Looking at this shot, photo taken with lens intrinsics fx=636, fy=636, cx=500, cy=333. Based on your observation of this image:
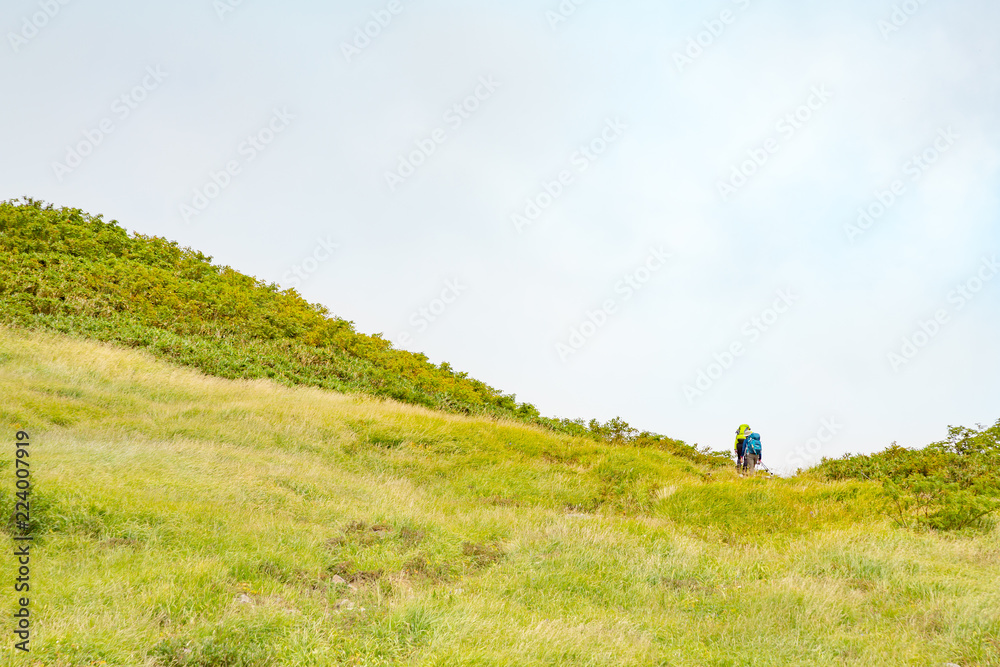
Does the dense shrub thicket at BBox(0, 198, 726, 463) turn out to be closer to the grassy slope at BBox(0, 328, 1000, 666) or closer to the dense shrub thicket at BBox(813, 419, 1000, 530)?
the dense shrub thicket at BBox(813, 419, 1000, 530)

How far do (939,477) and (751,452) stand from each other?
18.6 feet

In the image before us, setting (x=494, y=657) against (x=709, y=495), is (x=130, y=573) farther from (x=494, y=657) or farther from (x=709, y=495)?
(x=709, y=495)

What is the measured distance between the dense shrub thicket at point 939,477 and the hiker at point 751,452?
1849 mm

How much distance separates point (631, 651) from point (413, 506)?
227 inches

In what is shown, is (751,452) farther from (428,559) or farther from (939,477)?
(428,559)

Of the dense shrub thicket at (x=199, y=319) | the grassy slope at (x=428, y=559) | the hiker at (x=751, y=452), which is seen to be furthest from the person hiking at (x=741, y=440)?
the grassy slope at (x=428, y=559)

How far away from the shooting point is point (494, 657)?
542 cm

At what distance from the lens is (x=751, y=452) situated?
19.7 m

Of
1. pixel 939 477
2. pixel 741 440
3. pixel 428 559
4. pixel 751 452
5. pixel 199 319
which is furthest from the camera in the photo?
pixel 199 319

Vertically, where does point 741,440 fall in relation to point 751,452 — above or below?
above

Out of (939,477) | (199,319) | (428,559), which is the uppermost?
(199,319)

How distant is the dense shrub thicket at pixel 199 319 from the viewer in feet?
72.1

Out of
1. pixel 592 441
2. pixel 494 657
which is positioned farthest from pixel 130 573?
pixel 592 441

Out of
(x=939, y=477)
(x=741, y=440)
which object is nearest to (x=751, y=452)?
(x=741, y=440)
